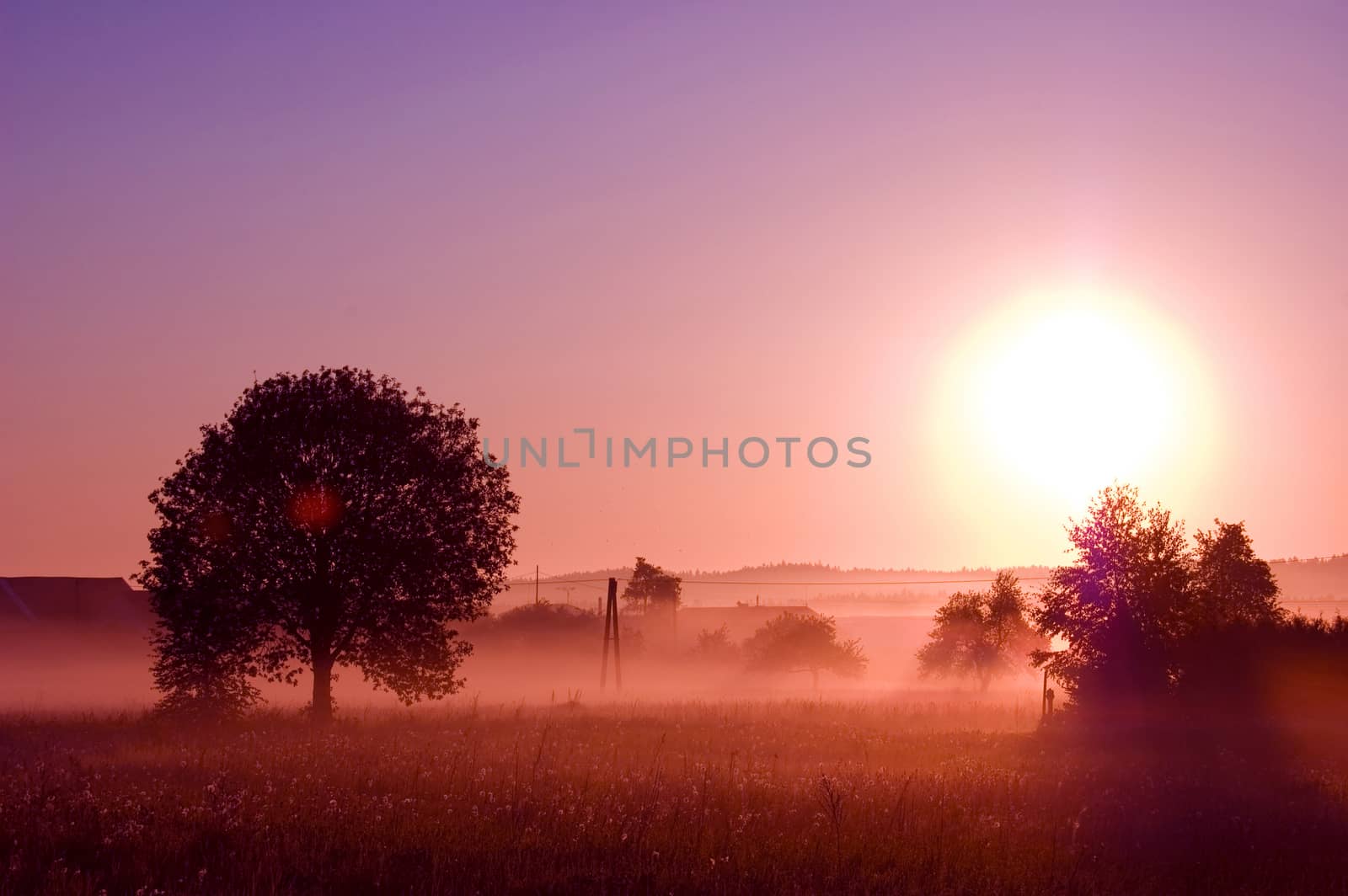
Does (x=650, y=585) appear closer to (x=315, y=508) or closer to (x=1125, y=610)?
(x=1125, y=610)

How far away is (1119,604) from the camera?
3769 centimetres

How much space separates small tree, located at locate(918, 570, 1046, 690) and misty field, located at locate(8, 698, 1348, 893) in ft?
193

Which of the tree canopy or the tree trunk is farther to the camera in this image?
the tree canopy

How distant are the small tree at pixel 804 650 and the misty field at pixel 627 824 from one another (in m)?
76.7

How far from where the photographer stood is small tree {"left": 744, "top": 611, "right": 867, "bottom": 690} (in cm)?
9769

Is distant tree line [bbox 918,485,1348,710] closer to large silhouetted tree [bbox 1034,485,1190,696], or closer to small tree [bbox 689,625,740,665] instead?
large silhouetted tree [bbox 1034,485,1190,696]

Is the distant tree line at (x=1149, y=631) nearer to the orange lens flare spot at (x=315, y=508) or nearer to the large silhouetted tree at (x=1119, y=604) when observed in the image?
the large silhouetted tree at (x=1119, y=604)

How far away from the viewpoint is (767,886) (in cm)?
961

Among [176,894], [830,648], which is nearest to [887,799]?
[176,894]

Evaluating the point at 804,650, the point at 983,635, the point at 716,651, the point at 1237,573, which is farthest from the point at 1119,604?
the point at 716,651

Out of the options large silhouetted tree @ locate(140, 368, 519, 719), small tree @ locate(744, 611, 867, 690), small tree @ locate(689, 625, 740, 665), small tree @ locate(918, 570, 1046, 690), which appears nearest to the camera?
large silhouetted tree @ locate(140, 368, 519, 719)

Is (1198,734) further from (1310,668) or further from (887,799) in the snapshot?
Result: (887,799)

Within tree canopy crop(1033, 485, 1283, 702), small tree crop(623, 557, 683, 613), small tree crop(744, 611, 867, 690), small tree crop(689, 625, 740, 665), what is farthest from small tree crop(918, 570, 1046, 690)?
small tree crop(623, 557, 683, 613)

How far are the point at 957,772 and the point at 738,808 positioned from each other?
695 cm
